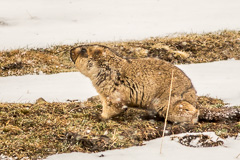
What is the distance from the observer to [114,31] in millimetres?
15070

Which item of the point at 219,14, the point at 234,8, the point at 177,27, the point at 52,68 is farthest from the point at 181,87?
the point at 234,8

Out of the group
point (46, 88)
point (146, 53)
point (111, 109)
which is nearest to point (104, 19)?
point (146, 53)

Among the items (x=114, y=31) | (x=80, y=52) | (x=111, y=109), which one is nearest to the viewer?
(x=111, y=109)

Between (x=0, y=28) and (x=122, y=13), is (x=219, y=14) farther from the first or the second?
(x=0, y=28)

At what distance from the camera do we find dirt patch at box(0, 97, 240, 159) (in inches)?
196

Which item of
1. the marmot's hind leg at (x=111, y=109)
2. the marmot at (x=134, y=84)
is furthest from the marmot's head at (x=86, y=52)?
the marmot's hind leg at (x=111, y=109)

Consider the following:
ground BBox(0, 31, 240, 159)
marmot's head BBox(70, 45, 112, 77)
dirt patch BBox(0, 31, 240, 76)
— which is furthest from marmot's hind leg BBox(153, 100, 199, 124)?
dirt patch BBox(0, 31, 240, 76)

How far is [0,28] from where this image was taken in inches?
599

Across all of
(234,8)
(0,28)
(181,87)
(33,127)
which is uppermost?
(234,8)

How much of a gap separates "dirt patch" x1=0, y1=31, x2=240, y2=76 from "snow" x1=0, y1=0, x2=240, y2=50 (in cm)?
85

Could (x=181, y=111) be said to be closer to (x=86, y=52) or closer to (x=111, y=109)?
(x=111, y=109)

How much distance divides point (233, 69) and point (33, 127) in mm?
6614

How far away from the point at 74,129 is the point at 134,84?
1135 mm

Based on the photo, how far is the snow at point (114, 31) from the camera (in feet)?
16.3
